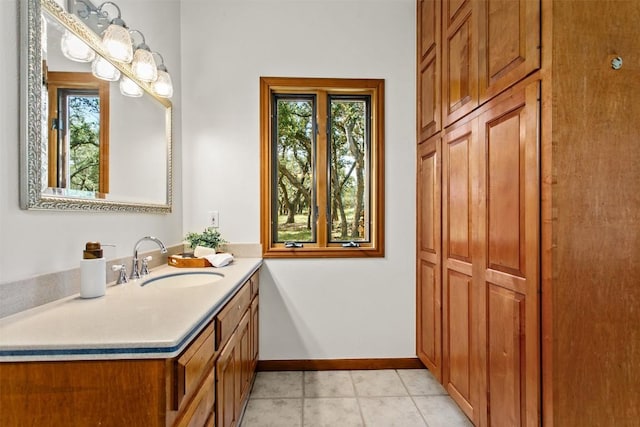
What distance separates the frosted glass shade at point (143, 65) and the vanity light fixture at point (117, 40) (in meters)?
0.17

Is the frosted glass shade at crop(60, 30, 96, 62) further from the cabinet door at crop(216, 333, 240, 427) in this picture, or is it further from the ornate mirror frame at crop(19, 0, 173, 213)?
the cabinet door at crop(216, 333, 240, 427)

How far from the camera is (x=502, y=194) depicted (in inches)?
52.6

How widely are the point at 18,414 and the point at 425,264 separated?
Answer: 207 centimetres

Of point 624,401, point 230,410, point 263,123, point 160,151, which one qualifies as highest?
point 263,123

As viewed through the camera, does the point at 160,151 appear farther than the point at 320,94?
No

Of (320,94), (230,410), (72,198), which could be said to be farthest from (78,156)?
(320,94)

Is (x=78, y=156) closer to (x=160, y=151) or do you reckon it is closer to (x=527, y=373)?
(x=160, y=151)

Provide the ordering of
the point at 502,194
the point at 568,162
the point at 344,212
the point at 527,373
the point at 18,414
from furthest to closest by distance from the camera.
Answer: the point at 344,212
the point at 502,194
the point at 527,373
the point at 568,162
the point at 18,414

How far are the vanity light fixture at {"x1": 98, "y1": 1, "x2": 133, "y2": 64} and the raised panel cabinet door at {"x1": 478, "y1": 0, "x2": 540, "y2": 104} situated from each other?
1.60 m

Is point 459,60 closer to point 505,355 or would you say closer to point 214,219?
point 505,355

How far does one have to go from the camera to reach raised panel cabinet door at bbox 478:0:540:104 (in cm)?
115

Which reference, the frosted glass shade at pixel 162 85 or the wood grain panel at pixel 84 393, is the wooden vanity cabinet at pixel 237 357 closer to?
the wood grain panel at pixel 84 393

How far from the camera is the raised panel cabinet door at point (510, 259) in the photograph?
3.79ft

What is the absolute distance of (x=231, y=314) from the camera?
1.42 metres
